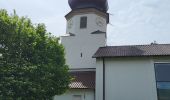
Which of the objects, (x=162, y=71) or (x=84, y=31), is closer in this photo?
(x=162, y=71)

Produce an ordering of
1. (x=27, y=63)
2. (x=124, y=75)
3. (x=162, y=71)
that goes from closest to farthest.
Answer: (x=27, y=63), (x=162, y=71), (x=124, y=75)

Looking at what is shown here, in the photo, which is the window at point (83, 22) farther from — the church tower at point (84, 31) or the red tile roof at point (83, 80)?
the red tile roof at point (83, 80)

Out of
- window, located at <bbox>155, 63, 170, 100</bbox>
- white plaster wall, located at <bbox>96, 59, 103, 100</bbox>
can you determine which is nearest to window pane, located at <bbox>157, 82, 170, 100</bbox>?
window, located at <bbox>155, 63, 170, 100</bbox>

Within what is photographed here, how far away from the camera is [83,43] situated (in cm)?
2677

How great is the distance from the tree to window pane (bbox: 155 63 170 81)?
782cm

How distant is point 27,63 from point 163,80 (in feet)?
36.5

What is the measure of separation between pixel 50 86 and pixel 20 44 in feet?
11.5

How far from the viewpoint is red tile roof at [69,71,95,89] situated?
72.1 ft

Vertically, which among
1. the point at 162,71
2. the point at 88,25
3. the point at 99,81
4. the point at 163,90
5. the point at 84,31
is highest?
the point at 88,25

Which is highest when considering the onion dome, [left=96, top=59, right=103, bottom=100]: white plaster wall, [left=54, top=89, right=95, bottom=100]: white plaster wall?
the onion dome

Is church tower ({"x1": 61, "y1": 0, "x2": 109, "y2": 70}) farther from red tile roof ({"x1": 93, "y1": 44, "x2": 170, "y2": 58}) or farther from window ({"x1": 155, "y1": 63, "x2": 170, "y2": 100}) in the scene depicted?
window ({"x1": 155, "y1": 63, "x2": 170, "y2": 100})

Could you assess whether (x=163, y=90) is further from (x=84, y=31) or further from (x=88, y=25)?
(x=88, y=25)

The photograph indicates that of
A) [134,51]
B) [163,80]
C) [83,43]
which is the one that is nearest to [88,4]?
[83,43]

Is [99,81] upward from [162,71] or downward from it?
downward
